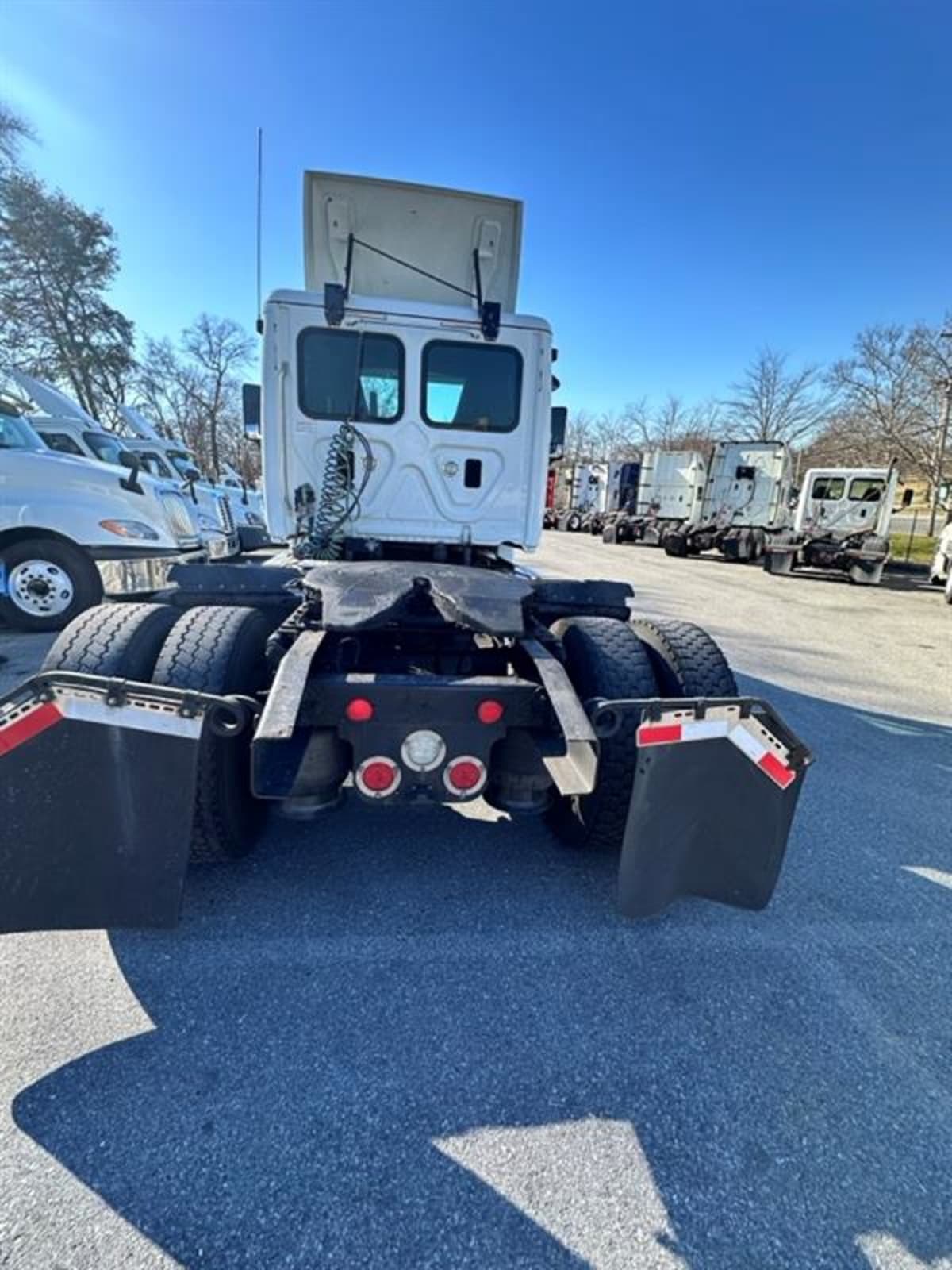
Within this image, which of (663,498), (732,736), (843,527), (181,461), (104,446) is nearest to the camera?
(732,736)

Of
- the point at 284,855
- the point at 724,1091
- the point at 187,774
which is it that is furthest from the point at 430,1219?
the point at 284,855

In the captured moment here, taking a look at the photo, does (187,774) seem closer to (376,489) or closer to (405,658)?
(405,658)

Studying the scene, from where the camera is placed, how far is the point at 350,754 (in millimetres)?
2318

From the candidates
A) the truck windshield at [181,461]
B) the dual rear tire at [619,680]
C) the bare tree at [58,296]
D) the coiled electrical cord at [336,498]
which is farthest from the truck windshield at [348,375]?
the bare tree at [58,296]

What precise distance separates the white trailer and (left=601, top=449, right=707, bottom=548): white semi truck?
44.4 inches

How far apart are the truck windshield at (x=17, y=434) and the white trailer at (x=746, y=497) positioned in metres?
18.7

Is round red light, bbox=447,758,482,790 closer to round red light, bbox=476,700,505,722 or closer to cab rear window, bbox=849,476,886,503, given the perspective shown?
round red light, bbox=476,700,505,722

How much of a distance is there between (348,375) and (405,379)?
15.2 inches

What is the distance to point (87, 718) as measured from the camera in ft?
5.89

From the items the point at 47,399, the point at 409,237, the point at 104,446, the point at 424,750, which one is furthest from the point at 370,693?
the point at 47,399

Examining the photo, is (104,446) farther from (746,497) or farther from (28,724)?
(746,497)

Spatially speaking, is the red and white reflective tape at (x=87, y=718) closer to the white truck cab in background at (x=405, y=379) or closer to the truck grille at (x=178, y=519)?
the white truck cab in background at (x=405, y=379)

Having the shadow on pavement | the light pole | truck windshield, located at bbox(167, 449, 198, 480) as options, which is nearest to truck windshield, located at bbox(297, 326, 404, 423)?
the shadow on pavement

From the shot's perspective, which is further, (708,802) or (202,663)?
(202,663)
